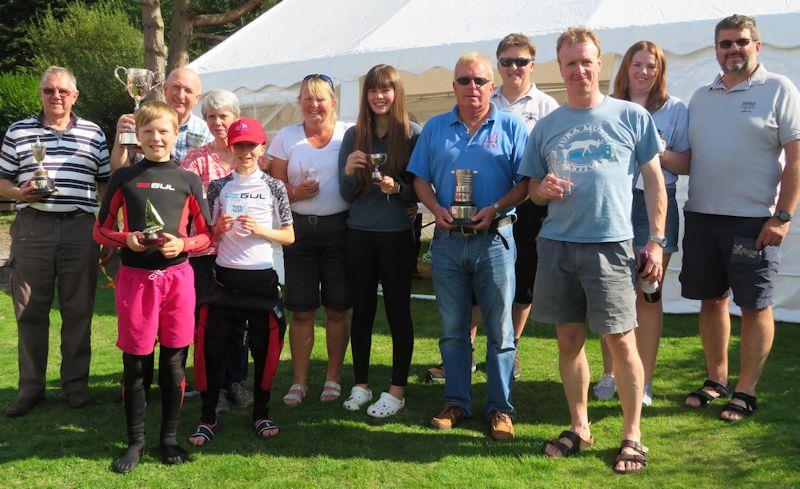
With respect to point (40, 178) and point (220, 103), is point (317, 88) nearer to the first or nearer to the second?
point (220, 103)

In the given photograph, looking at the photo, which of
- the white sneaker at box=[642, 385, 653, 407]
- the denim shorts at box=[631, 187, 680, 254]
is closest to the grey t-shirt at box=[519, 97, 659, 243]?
the denim shorts at box=[631, 187, 680, 254]

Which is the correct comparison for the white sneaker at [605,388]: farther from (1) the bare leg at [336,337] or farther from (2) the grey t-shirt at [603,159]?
(1) the bare leg at [336,337]

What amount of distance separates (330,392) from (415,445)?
84 cm

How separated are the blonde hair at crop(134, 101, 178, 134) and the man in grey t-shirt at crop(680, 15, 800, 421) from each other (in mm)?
2719

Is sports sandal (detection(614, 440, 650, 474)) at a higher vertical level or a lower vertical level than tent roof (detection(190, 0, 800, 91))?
lower

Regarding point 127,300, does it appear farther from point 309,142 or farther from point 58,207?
point 309,142

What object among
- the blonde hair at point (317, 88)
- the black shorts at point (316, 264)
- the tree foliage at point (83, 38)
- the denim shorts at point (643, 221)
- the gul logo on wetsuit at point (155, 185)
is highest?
the tree foliage at point (83, 38)

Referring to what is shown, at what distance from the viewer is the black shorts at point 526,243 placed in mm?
4309

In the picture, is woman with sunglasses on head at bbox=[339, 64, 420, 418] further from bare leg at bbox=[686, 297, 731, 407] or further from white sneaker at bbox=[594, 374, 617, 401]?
bare leg at bbox=[686, 297, 731, 407]

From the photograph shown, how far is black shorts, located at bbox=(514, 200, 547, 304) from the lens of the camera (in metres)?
4.31

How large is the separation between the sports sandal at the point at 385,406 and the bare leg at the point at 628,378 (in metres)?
1.26

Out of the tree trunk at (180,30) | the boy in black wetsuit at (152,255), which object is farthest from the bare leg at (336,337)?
the tree trunk at (180,30)

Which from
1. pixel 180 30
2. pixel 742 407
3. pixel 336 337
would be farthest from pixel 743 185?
pixel 180 30

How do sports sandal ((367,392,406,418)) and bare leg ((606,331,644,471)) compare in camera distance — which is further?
sports sandal ((367,392,406,418))
